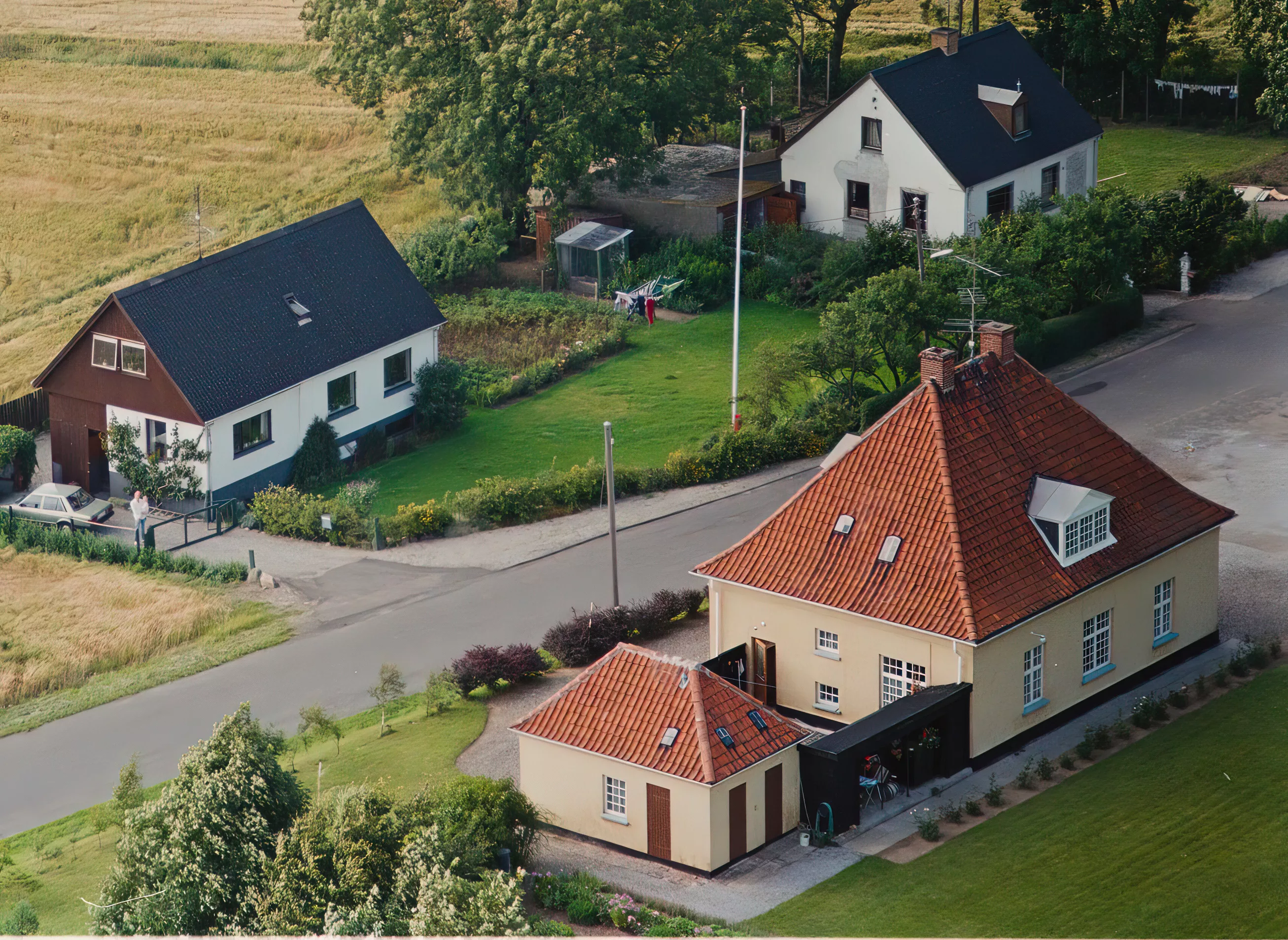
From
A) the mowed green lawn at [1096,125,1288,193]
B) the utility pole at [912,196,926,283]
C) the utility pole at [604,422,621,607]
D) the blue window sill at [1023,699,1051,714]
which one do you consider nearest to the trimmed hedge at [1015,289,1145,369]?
the utility pole at [912,196,926,283]

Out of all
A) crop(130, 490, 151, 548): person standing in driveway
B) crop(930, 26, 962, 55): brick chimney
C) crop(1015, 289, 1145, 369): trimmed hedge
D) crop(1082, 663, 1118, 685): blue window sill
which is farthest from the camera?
crop(930, 26, 962, 55): brick chimney

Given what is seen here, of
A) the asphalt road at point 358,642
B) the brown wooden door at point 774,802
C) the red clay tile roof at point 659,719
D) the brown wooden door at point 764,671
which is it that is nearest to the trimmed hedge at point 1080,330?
the asphalt road at point 358,642

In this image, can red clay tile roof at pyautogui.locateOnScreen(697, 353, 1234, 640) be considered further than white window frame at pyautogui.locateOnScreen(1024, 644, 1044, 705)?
No

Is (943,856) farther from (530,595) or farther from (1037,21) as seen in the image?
(1037,21)

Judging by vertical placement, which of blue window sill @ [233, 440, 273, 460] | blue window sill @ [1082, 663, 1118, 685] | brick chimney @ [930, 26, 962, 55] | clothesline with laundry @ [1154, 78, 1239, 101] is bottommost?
blue window sill @ [1082, 663, 1118, 685]

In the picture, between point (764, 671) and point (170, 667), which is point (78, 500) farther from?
point (764, 671)

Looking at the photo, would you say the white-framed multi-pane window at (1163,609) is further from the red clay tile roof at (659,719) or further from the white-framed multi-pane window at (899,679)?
the red clay tile roof at (659,719)

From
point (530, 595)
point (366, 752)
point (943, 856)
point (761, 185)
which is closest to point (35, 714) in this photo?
point (366, 752)

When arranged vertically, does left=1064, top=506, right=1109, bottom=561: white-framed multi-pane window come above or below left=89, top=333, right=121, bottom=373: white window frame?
below

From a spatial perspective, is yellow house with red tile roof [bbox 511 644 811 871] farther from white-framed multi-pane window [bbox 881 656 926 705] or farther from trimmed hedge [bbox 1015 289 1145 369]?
trimmed hedge [bbox 1015 289 1145 369]
